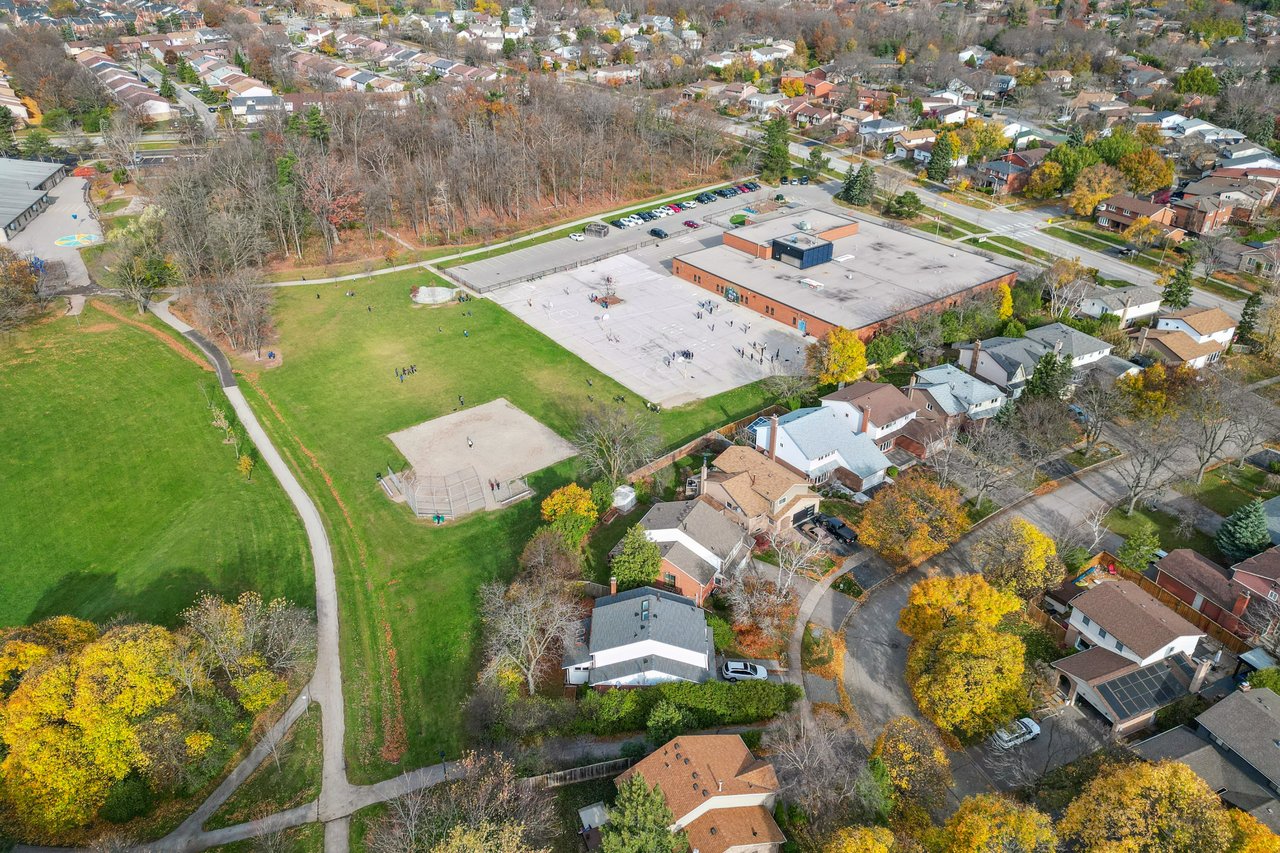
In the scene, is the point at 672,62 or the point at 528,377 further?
the point at 672,62

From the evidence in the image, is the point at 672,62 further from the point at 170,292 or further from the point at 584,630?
the point at 584,630

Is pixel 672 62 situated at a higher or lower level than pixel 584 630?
higher

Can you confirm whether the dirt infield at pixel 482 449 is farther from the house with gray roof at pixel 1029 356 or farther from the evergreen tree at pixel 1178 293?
the evergreen tree at pixel 1178 293

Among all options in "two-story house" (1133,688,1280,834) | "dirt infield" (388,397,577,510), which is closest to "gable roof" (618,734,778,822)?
"two-story house" (1133,688,1280,834)

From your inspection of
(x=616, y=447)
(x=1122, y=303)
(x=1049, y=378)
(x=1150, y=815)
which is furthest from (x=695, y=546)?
(x=1122, y=303)

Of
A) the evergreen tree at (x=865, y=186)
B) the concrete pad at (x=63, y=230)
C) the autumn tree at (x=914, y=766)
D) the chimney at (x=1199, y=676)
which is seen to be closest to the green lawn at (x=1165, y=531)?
the chimney at (x=1199, y=676)

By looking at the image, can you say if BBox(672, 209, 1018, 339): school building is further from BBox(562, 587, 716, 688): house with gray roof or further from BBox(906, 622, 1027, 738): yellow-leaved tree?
BBox(562, 587, 716, 688): house with gray roof

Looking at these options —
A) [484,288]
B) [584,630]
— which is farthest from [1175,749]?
[484,288]

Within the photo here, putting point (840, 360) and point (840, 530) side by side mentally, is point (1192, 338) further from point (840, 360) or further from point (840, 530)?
point (840, 530)
